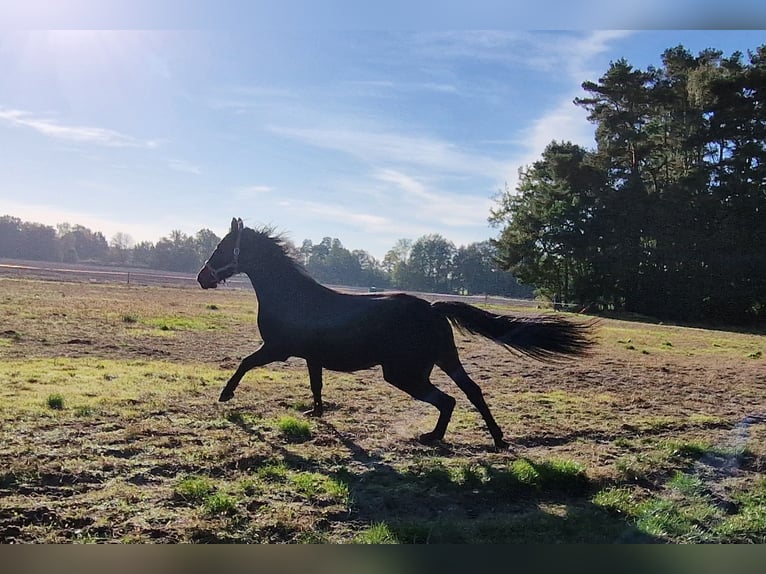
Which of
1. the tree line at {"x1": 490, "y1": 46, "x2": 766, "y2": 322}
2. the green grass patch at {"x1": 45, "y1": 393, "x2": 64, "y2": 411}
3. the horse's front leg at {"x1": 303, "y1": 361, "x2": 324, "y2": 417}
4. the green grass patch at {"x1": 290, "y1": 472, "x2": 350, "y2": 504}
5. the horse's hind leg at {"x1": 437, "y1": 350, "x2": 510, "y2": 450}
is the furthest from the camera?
the tree line at {"x1": 490, "y1": 46, "x2": 766, "y2": 322}

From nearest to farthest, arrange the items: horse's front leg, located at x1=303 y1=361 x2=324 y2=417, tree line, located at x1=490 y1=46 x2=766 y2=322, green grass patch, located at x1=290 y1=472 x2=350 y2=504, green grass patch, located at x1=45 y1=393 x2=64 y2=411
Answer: green grass patch, located at x1=290 y1=472 x2=350 y2=504, green grass patch, located at x1=45 y1=393 x2=64 y2=411, horse's front leg, located at x1=303 y1=361 x2=324 y2=417, tree line, located at x1=490 y1=46 x2=766 y2=322

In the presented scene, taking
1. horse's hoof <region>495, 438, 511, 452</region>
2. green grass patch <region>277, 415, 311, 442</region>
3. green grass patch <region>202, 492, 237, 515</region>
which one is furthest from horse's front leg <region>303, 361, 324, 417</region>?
horse's hoof <region>495, 438, 511, 452</region>

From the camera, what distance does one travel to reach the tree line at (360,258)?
3.89 m

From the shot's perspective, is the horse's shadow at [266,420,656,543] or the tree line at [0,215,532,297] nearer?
the horse's shadow at [266,420,656,543]

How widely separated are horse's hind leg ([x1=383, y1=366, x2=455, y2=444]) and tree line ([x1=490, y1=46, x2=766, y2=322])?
1.12m

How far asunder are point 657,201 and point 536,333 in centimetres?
134

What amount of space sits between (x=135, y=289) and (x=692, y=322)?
439 cm

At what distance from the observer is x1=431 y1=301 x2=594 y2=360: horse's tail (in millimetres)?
3709

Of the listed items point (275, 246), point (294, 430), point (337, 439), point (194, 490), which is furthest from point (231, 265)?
point (194, 490)

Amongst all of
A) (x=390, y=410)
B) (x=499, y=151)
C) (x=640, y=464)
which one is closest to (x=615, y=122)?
(x=499, y=151)

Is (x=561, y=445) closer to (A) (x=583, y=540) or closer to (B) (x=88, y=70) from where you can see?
(A) (x=583, y=540)

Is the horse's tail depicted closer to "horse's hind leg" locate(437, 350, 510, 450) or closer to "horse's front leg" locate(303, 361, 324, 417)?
"horse's hind leg" locate(437, 350, 510, 450)

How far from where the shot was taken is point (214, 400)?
143 inches

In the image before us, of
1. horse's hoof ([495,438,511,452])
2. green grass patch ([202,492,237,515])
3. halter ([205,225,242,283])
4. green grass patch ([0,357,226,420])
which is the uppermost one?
halter ([205,225,242,283])
